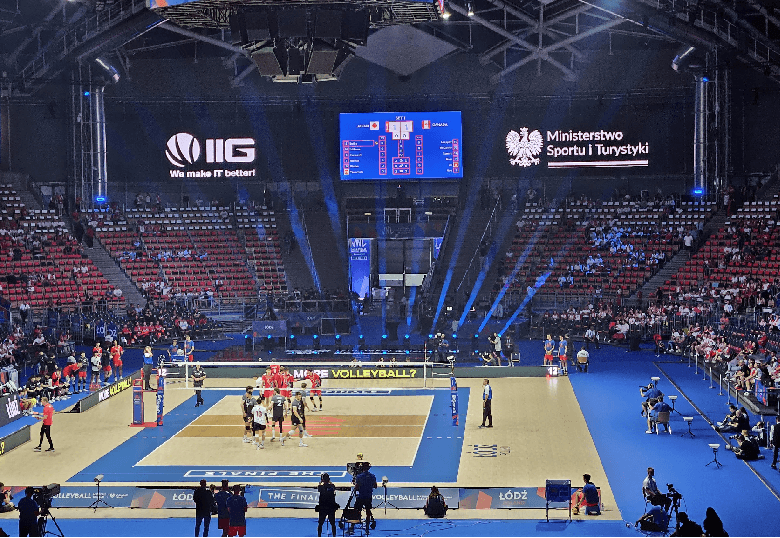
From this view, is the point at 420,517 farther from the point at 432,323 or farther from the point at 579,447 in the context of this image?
the point at 432,323

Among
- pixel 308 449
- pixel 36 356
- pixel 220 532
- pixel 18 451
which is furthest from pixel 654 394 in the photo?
pixel 36 356

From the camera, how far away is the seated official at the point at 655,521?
18578 millimetres

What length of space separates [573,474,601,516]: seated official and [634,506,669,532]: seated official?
1451 mm

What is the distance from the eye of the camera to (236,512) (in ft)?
59.9

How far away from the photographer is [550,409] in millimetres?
31875

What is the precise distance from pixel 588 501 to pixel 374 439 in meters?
8.95

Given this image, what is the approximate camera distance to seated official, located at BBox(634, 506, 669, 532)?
1858 cm

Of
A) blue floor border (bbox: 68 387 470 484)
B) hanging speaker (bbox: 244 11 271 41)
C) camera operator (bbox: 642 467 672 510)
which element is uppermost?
hanging speaker (bbox: 244 11 271 41)

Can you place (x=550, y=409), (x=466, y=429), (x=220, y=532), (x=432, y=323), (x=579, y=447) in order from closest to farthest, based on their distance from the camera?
(x=220, y=532) → (x=579, y=447) → (x=466, y=429) → (x=550, y=409) → (x=432, y=323)

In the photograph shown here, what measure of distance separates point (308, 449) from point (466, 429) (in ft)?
16.6

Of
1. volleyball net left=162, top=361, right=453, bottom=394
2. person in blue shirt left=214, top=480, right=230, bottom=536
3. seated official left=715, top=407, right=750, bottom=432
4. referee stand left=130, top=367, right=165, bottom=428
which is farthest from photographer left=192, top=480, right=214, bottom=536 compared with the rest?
volleyball net left=162, top=361, right=453, bottom=394

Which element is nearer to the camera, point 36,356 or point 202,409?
point 202,409

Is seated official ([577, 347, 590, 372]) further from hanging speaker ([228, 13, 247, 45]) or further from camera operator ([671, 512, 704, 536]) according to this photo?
hanging speaker ([228, 13, 247, 45])

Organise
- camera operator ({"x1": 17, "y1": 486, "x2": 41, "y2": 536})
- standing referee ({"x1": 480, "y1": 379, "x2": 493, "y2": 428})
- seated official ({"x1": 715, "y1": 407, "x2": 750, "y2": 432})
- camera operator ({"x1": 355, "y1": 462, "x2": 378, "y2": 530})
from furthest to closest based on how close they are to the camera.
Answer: standing referee ({"x1": 480, "y1": 379, "x2": 493, "y2": 428}), seated official ({"x1": 715, "y1": 407, "x2": 750, "y2": 432}), camera operator ({"x1": 355, "y1": 462, "x2": 378, "y2": 530}), camera operator ({"x1": 17, "y1": 486, "x2": 41, "y2": 536})
